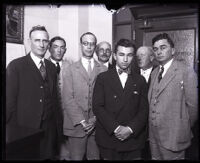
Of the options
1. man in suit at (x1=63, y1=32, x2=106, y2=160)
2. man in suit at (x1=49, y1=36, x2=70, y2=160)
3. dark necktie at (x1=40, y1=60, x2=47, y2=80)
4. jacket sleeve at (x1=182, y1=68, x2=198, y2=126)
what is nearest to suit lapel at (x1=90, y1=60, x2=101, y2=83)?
man in suit at (x1=63, y1=32, x2=106, y2=160)

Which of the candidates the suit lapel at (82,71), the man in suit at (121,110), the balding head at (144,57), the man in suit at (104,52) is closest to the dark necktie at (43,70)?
the suit lapel at (82,71)

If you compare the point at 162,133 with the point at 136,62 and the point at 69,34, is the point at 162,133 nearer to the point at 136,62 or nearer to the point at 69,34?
the point at 136,62

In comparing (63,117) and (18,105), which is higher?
(18,105)

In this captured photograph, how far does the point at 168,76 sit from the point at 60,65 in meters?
0.86

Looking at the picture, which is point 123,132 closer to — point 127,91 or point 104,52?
point 127,91

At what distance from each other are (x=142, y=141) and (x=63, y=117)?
63cm

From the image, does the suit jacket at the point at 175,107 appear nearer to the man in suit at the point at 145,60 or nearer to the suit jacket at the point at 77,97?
the man in suit at the point at 145,60

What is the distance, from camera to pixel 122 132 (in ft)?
4.82

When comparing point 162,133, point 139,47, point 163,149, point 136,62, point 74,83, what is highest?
point 139,47

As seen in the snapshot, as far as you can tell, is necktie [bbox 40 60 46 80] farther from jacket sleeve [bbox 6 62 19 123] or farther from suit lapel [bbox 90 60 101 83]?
suit lapel [bbox 90 60 101 83]

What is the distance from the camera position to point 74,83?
173 cm

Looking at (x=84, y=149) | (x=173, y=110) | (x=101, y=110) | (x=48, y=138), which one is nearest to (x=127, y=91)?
(x=101, y=110)

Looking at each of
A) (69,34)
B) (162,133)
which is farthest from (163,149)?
(69,34)

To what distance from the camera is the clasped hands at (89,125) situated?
1.66 meters
